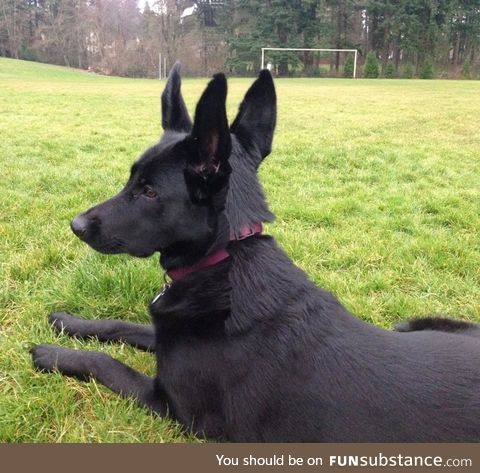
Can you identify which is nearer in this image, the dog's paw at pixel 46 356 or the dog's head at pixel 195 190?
the dog's head at pixel 195 190

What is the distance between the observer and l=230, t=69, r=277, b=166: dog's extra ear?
2.28m

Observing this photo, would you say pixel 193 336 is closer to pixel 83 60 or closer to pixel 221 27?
pixel 221 27

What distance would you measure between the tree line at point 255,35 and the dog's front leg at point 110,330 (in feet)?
157

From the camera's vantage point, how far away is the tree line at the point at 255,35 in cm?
5141

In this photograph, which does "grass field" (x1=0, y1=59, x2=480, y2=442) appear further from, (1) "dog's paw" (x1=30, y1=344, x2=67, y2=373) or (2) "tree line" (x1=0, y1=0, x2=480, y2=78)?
(2) "tree line" (x1=0, y1=0, x2=480, y2=78)

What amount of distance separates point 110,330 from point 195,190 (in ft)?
3.63

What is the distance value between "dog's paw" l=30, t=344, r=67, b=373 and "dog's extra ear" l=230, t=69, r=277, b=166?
1.36m

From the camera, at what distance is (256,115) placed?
7.55 feet

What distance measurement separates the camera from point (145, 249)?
230cm

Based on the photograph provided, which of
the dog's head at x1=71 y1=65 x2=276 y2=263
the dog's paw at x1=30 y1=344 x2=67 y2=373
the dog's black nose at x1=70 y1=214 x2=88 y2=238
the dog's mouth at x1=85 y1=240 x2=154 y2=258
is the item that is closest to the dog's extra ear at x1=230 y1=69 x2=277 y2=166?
the dog's head at x1=71 y1=65 x2=276 y2=263

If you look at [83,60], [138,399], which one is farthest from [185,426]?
[83,60]

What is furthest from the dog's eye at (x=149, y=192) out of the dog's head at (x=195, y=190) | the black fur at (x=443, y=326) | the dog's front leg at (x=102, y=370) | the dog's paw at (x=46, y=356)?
the black fur at (x=443, y=326)

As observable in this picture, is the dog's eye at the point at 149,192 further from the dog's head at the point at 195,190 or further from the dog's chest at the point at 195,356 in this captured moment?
the dog's chest at the point at 195,356

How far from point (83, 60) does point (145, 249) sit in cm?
6183
